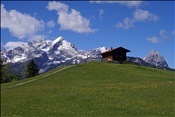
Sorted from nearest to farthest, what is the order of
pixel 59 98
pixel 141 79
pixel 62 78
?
pixel 59 98 → pixel 141 79 → pixel 62 78

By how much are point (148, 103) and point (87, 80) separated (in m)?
30.4

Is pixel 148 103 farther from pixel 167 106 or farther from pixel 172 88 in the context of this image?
pixel 172 88

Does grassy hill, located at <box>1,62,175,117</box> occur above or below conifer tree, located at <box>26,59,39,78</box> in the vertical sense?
below

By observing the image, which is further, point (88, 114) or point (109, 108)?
point (109, 108)

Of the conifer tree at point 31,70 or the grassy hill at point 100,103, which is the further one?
the conifer tree at point 31,70

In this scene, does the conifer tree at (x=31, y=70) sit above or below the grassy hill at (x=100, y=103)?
above

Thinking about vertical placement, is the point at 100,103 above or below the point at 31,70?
below

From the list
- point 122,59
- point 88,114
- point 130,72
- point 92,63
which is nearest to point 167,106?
point 88,114

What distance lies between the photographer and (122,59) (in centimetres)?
11788

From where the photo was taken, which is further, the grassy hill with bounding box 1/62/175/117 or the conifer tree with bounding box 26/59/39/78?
the conifer tree with bounding box 26/59/39/78

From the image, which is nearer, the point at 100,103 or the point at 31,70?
the point at 100,103

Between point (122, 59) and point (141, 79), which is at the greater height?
point (122, 59)

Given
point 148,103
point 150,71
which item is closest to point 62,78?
point 150,71

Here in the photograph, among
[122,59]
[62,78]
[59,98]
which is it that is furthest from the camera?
[122,59]
